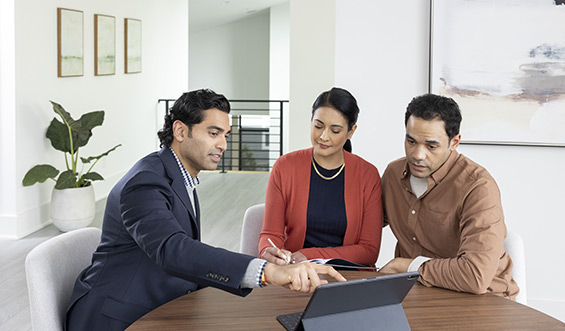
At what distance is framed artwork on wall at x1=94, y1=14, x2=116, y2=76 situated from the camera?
22.4 feet

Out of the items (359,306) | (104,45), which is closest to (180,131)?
(359,306)

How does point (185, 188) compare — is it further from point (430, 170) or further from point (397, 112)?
point (397, 112)

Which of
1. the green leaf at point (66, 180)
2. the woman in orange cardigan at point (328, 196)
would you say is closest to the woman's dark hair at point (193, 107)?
the woman in orange cardigan at point (328, 196)

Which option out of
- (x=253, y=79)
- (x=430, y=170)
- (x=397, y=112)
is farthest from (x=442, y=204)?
(x=253, y=79)

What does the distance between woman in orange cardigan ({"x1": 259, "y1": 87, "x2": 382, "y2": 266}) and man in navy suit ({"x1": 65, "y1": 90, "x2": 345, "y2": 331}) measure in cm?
56

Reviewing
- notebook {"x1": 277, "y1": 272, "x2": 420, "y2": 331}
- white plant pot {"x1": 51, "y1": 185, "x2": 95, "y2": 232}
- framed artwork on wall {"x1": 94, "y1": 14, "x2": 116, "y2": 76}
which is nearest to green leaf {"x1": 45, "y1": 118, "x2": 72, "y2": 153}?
white plant pot {"x1": 51, "y1": 185, "x2": 95, "y2": 232}

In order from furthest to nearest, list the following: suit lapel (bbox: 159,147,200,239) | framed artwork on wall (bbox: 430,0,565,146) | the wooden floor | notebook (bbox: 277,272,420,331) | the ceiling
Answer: the ceiling
the wooden floor
framed artwork on wall (bbox: 430,0,565,146)
suit lapel (bbox: 159,147,200,239)
notebook (bbox: 277,272,420,331)

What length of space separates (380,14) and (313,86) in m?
1.90

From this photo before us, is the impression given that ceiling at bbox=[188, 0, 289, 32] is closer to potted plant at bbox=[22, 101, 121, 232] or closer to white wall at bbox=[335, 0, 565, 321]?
potted plant at bbox=[22, 101, 121, 232]

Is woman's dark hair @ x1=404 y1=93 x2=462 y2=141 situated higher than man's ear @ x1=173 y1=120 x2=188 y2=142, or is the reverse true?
woman's dark hair @ x1=404 y1=93 x2=462 y2=141

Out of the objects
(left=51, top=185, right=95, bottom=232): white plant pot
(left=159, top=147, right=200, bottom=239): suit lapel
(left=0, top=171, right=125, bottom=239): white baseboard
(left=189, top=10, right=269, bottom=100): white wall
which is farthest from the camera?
A: (left=189, top=10, right=269, bottom=100): white wall

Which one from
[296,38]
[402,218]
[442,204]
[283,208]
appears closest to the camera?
[442,204]

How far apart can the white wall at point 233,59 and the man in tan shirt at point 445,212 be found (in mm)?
14662

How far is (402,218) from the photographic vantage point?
2.40m
